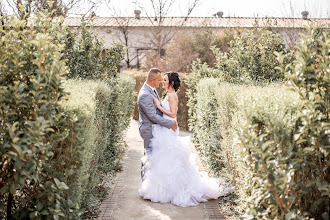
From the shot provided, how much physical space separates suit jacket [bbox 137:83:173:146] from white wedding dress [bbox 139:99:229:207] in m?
0.22

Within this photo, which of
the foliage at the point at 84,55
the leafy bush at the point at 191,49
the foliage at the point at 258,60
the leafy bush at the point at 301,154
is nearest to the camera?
the leafy bush at the point at 301,154

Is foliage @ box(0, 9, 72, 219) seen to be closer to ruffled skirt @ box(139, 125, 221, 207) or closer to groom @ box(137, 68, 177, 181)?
ruffled skirt @ box(139, 125, 221, 207)

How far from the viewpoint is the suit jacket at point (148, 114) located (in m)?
6.55

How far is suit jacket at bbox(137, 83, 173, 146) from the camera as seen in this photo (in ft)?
21.5

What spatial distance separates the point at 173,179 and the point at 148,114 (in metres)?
1.16

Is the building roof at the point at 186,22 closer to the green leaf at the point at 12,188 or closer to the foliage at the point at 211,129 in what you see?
the foliage at the point at 211,129

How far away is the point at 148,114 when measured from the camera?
6551 mm

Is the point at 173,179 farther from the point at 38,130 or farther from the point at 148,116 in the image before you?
the point at 38,130

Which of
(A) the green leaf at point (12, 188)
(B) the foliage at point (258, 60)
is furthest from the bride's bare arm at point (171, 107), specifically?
(A) the green leaf at point (12, 188)

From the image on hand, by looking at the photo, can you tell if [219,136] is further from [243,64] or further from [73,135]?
[73,135]

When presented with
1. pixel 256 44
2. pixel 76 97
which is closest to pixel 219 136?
pixel 256 44

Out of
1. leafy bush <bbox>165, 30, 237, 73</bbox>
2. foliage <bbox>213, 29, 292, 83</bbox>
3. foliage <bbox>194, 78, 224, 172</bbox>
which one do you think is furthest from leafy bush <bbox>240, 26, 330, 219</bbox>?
leafy bush <bbox>165, 30, 237, 73</bbox>

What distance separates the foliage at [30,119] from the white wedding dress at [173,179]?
244 centimetres

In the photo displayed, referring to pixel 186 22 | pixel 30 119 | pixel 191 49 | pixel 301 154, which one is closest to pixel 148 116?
pixel 30 119
